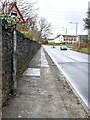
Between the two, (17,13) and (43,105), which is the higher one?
(17,13)

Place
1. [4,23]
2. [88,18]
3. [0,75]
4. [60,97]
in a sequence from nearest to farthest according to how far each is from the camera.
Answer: [0,75] → [4,23] → [60,97] → [88,18]

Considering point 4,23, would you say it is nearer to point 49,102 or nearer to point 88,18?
point 49,102

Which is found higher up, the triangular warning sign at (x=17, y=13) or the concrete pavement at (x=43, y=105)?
the triangular warning sign at (x=17, y=13)

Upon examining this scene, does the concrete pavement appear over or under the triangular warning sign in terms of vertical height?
under

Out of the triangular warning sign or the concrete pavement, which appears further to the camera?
the triangular warning sign

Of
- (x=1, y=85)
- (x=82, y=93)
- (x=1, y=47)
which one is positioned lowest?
(x=82, y=93)

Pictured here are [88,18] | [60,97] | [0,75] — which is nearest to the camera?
[0,75]

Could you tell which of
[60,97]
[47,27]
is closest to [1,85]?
[60,97]

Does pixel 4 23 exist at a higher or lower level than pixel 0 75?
higher

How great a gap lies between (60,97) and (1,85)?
8.45 ft

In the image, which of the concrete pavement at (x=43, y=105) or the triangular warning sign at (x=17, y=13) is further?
the triangular warning sign at (x=17, y=13)

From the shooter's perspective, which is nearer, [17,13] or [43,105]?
[43,105]

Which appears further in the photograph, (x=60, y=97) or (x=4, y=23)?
(x=60, y=97)

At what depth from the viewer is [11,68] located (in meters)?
9.12
